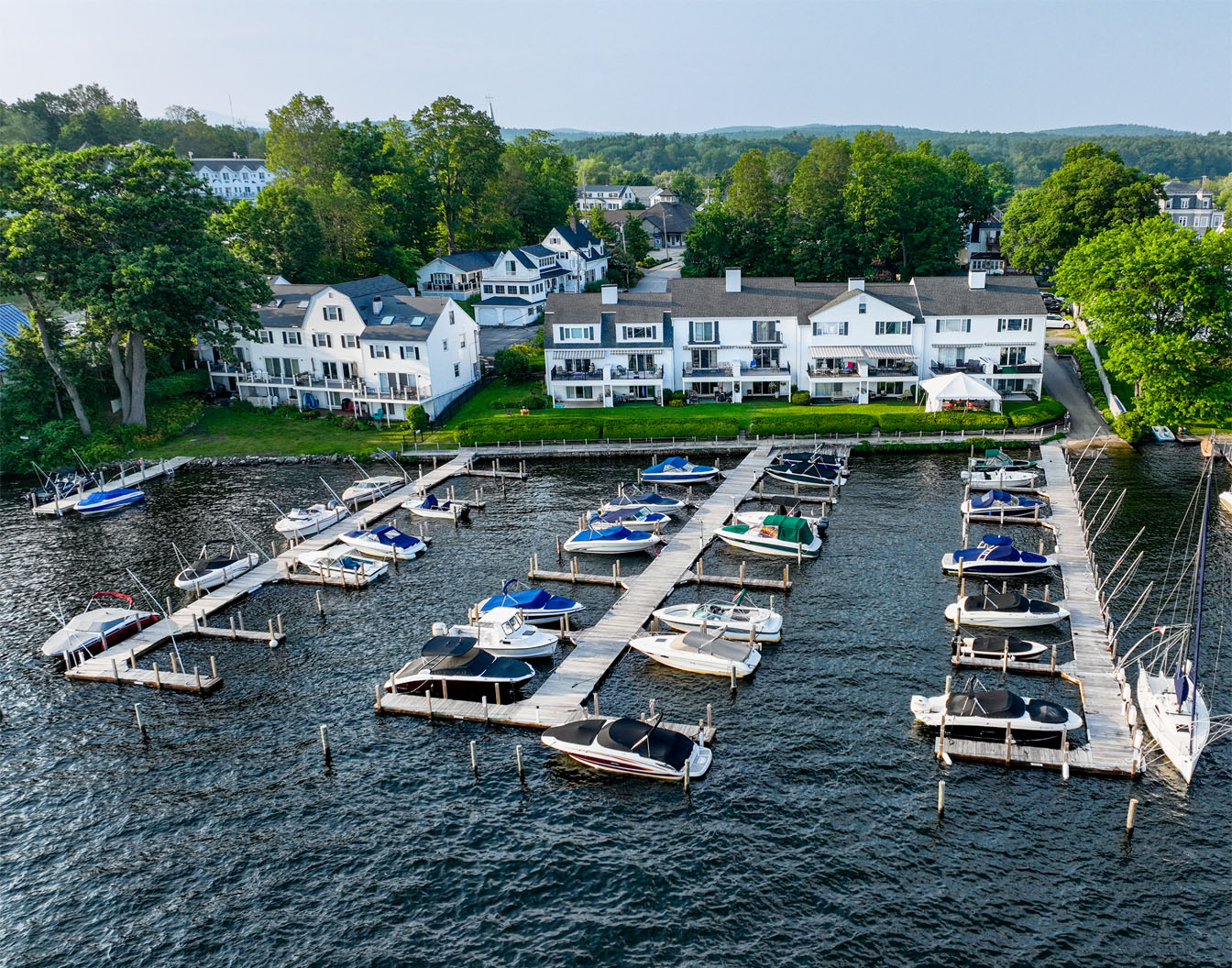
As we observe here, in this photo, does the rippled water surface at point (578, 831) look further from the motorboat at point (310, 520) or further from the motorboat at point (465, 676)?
the motorboat at point (310, 520)

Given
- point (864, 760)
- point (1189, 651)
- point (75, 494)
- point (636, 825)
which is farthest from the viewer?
point (75, 494)

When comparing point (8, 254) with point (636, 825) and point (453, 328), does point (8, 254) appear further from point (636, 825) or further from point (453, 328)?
point (636, 825)

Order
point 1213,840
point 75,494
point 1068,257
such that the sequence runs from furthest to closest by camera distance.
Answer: point 1068,257, point 75,494, point 1213,840

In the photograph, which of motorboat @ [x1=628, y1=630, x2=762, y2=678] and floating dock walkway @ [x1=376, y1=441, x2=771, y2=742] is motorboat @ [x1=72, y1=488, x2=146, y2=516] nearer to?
floating dock walkway @ [x1=376, y1=441, x2=771, y2=742]

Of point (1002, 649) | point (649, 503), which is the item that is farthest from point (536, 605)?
point (1002, 649)

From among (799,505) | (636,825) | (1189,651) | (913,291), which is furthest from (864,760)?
(913,291)

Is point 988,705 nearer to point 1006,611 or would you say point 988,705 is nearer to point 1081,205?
point 1006,611

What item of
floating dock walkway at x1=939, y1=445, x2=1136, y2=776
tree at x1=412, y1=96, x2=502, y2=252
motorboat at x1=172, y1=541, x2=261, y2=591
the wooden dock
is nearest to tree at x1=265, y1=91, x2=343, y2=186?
tree at x1=412, y1=96, x2=502, y2=252
